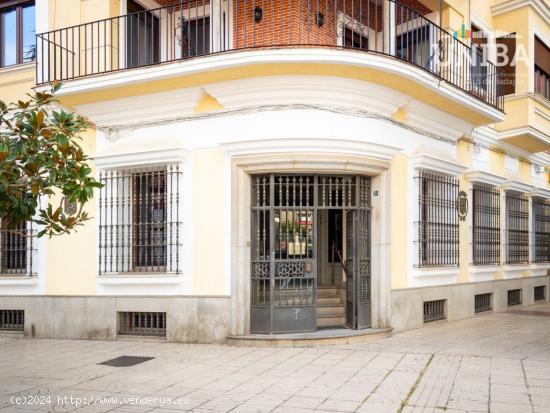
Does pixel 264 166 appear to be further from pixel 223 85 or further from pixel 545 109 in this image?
pixel 545 109

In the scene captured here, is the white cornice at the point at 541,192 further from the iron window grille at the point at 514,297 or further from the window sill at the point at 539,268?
the iron window grille at the point at 514,297

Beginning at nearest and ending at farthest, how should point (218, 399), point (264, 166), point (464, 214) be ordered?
point (218, 399) → point (264, 166) → point (464, 214)

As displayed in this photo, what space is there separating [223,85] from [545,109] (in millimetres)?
9273

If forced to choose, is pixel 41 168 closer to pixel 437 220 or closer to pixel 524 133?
pixel 437 220

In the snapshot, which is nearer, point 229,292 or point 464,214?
point 229,292

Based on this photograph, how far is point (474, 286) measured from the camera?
13.6 metres

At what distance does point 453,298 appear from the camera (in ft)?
41.5

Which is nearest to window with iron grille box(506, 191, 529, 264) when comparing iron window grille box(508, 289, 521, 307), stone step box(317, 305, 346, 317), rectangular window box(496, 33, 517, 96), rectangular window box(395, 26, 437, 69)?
iron window grille box(508, 289, 521, 307)

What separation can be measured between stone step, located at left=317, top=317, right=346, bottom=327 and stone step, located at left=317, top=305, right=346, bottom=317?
109 millimetres

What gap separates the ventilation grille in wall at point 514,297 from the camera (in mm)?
15784

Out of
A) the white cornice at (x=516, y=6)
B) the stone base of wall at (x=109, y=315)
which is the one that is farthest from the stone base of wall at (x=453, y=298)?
the white cornice at (x=516, y=6)

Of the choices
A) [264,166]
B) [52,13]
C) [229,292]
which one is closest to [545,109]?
[264,166]

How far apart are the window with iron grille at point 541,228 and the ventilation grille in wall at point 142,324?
11.4 metres

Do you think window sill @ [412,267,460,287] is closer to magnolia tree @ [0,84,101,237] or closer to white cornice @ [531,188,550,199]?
white cornice @ [531,188,550,199]
